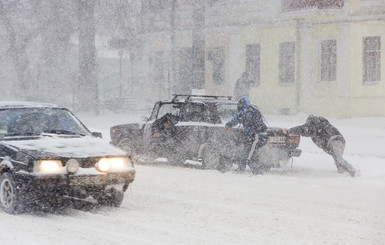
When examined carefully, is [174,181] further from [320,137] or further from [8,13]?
[8,13]

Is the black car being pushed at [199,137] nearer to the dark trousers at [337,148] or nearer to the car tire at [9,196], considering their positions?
the dark trousers at [337,148]

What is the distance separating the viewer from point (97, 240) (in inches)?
298

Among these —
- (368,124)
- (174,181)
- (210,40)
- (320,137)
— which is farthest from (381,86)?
(174,181)

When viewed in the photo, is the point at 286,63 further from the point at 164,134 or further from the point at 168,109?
the point at 164,134

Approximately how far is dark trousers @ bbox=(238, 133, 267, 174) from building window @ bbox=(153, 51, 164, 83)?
27.7m

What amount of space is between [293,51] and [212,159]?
19.3 metres

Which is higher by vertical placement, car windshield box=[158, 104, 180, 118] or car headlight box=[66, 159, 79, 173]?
car windshield box=[158, 104, 180, 118]

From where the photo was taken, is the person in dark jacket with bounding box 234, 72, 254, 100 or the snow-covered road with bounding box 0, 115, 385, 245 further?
the person in dark jacket with bounding box 234, 72, 254, 100

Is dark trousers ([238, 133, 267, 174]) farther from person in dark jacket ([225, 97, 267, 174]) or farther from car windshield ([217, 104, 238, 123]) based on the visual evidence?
car windshield ([217, 104, 238, 123])

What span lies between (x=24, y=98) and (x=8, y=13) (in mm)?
5202

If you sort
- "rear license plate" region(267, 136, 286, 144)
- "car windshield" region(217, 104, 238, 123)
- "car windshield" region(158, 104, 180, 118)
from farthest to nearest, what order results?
"car windshield" region(158, 104, 180, 118), "car windshield" region(217, 104, 238, 123), "rear license plate" region(267, 136, 286, 144)

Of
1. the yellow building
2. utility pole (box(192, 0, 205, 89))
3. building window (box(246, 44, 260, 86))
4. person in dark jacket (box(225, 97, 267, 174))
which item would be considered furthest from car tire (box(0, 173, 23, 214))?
building window (box(246, 44, 260, 86))

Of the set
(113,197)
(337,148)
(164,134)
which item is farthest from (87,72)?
(113,197)

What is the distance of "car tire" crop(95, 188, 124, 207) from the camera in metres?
9.83
